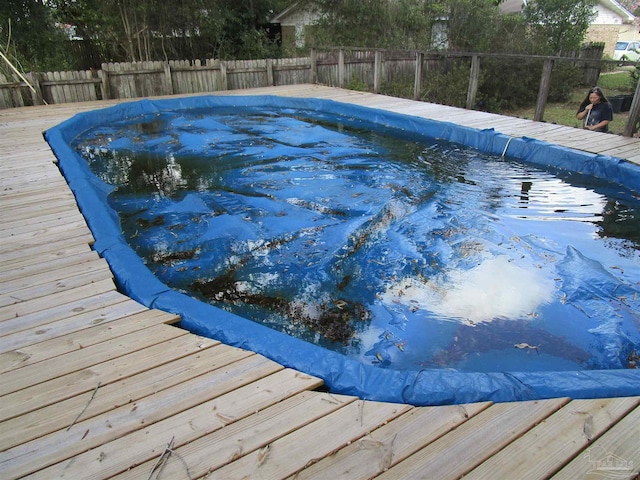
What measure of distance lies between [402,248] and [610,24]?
24853 millimetres

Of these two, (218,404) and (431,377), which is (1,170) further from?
(431,377)

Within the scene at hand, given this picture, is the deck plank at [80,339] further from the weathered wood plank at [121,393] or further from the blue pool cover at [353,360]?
the weathered wood plank at [121,393]

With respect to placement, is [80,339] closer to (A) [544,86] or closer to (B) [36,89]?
(A) [544,86]

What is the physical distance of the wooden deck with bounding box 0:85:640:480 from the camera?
131cm

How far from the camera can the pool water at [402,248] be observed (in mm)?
2385

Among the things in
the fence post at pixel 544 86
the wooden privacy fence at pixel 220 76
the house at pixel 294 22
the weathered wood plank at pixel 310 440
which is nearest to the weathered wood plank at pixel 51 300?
the weathered wood plank at pixel 310 440

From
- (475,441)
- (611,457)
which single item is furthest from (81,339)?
(611,457)

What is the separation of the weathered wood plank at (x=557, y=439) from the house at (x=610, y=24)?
1965 cm

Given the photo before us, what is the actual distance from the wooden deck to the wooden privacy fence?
621 cm

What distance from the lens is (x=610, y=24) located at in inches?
848

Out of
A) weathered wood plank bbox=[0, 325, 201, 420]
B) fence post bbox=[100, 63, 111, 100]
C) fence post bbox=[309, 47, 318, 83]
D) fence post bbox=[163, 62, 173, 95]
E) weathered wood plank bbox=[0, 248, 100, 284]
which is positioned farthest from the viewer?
fence post bbox=[309, 47, 318, 83]

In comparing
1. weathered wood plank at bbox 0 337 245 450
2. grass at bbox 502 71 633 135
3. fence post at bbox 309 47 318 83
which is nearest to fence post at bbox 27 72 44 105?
fence post at bbox 309 47 318 83

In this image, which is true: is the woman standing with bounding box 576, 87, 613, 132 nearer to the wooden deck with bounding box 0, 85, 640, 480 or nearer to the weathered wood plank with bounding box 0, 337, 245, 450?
the wooden deck with bounding box 0, 85, 640, 480

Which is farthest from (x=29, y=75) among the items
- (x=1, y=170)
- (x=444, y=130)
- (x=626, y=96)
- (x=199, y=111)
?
(x=626, y=96)
